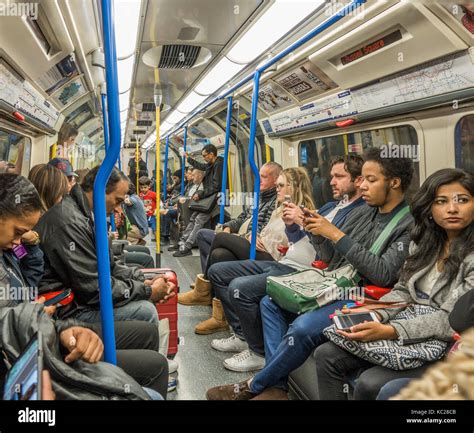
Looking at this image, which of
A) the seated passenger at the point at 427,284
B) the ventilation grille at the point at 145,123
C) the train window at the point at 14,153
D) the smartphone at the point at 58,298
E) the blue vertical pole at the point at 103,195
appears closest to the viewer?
the blue vertical pole at the point at 103,195

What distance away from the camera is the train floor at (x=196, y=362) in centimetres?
278

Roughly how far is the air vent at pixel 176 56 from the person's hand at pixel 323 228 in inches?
100

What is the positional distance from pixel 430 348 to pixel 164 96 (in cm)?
585

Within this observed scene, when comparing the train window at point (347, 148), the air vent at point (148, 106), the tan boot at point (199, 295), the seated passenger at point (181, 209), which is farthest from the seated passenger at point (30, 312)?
the air vent at point (148, 106)

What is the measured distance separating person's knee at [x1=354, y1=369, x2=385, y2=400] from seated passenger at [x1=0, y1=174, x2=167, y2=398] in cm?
92

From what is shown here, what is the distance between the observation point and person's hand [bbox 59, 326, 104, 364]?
4.80 feet

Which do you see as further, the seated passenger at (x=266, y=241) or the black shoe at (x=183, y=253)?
the black shoe at (x=183, y=253)

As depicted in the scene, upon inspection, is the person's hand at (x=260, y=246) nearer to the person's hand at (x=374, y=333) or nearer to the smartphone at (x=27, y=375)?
the person's hand at (x=374, y=333)

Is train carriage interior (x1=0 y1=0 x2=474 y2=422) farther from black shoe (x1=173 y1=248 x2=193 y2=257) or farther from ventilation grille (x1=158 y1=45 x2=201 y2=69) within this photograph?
black shoe (x1=173 y1=248 x2=193 y2=257)

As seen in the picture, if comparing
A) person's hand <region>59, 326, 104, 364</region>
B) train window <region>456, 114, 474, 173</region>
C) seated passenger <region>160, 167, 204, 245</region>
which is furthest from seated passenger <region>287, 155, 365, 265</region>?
seated passenger <region>160, 167, 204, 245</region>
